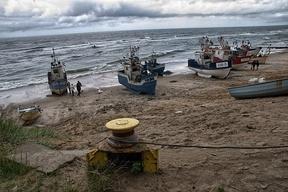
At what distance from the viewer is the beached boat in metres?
14.6

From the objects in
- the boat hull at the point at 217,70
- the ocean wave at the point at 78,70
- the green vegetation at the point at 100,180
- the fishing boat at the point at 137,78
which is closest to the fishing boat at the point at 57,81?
the fishing boat at the point at 137,78

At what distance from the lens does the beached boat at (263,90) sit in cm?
1456

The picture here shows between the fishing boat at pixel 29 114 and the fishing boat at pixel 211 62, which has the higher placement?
the fishing boat at pixel 211 62

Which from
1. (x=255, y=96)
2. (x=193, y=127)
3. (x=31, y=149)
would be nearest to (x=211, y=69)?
(x=255, y=96)

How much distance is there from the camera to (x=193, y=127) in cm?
1102

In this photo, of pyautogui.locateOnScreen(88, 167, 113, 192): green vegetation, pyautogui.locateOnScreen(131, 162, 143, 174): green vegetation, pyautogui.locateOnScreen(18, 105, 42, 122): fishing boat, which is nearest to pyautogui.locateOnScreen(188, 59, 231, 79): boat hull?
pyautogui.locateOnScreen(18, 105, 42, 122): fishing boat

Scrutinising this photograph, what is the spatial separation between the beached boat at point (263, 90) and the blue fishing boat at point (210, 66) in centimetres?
1380

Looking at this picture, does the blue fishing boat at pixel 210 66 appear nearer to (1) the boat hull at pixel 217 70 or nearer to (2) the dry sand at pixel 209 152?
(1) the boat hull at pixel 217 70

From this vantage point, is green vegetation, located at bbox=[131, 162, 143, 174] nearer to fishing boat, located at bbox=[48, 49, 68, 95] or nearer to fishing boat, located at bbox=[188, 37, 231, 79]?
fishing boat, located at bbox=[48, 49, 68, 95]

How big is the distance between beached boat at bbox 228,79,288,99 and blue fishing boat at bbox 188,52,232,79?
45.3ft

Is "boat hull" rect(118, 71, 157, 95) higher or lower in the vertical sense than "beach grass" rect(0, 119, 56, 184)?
lower

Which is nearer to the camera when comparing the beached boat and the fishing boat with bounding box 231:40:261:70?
the beached boat

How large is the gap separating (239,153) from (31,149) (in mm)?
4607

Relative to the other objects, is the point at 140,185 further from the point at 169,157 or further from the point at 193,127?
the point at 193,127
